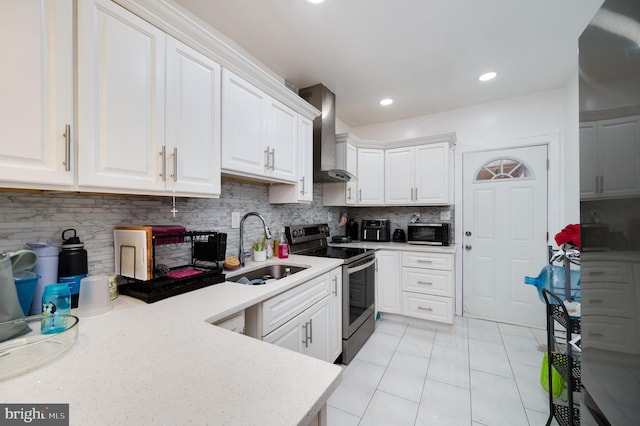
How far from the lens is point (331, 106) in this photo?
2691 mm

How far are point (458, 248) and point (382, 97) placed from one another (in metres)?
2.09

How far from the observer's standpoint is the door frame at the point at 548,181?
2.69 m

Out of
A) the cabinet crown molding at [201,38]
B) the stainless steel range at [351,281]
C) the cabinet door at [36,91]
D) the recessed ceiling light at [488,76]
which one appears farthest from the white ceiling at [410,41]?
the stainless steel range at [351,281]

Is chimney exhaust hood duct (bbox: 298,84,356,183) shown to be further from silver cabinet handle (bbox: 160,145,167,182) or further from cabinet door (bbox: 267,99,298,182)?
silver cabinet handle (bbox: 160,145,167,182)

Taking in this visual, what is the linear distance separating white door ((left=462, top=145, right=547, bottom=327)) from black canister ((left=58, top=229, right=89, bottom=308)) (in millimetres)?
3545

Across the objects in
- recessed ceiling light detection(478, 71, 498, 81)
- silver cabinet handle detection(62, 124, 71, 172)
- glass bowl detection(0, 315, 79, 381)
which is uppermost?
recessed ceiling light detection(478, 71, 498, 81)

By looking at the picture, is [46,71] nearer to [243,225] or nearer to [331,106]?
[243,225]

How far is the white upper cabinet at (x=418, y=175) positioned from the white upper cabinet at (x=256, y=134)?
1667 millimetres

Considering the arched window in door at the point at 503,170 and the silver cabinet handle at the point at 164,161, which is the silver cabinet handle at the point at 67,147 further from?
the arched window in door at the point at 503,170

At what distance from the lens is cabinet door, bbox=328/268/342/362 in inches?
77.9

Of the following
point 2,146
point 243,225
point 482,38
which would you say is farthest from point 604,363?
point 482,38

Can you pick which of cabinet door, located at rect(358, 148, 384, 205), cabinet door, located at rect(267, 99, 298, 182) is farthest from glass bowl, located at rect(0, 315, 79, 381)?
cabinet door, located at rect(358, 148, 384, 205)

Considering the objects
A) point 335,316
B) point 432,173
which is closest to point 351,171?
point 432,173

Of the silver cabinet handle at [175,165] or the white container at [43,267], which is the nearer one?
the white container at [43,267]
